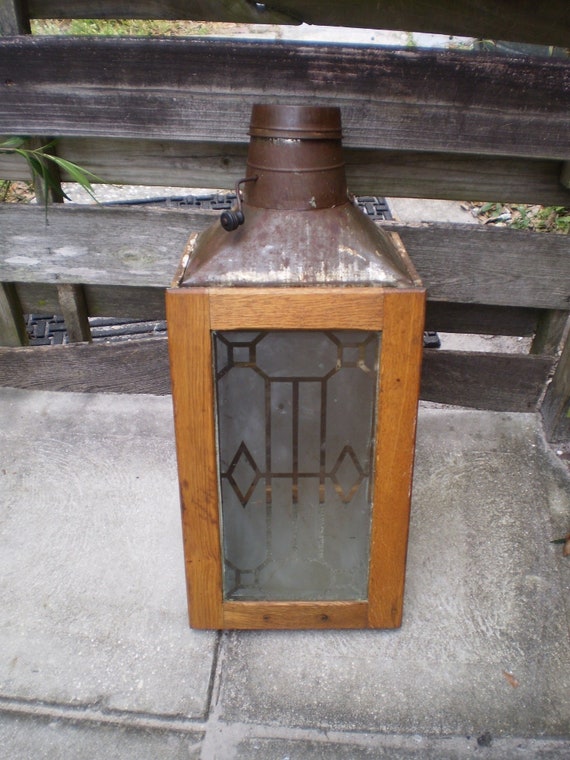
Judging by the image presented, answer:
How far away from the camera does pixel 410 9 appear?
6.31ft

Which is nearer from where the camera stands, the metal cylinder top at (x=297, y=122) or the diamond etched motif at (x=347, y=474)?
the metal cylinder top at (x=297, y=122)

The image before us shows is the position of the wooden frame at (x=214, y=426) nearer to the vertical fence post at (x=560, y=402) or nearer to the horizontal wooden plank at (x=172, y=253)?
the horizontal wooden plank at (x=172, y=253)

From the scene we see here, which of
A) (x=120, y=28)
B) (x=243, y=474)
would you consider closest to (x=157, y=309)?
(x=243, y=474)

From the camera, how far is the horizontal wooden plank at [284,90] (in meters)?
1.87

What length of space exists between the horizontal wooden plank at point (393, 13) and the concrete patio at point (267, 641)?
1360 mm

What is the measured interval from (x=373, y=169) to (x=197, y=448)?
3.79 ft

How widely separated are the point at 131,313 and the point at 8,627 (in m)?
1.21

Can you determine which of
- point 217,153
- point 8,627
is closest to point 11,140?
point 217,153

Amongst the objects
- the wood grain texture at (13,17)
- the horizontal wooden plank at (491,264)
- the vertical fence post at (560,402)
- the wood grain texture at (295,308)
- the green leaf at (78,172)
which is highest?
the wood grain texture at (13,17)

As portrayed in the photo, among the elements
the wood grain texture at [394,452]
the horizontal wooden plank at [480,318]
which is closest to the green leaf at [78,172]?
the wood grain texture at [394,452]

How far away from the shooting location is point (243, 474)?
1613 mm

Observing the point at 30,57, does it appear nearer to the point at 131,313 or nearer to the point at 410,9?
the point at 131,313

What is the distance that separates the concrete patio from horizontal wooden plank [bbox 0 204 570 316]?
59cm

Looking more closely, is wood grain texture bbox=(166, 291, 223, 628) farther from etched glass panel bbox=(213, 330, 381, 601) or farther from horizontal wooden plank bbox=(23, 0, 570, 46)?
horizontal wooden plank bbox=(23, 0, 570, 46)
